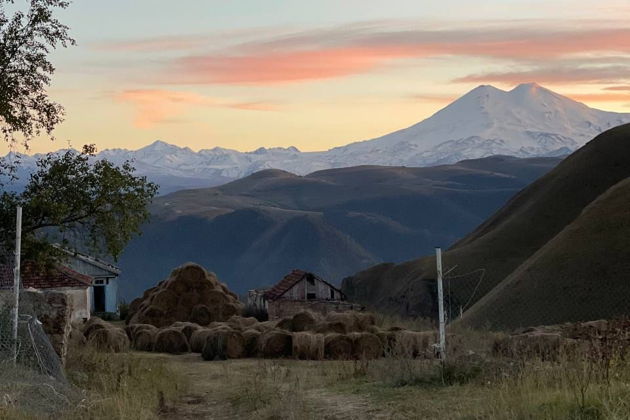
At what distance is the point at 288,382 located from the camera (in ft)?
69.6

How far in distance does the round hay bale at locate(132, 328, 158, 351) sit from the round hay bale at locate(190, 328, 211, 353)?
Result: 6.06 feet

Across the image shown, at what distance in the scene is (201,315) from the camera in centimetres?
4938

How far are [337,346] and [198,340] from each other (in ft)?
20.8

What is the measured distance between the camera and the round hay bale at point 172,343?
34844 millimetres

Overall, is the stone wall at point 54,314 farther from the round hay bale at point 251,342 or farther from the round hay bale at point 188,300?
the round hay bale at point 188,300

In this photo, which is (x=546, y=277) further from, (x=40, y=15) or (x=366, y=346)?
(x=40, y=15)

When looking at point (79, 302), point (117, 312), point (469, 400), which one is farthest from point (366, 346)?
point (117, 312)

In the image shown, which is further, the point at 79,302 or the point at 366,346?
the point at 79,302

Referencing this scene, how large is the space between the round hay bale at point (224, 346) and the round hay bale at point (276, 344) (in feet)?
2.38

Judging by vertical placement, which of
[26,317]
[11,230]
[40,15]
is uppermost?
[40,15]

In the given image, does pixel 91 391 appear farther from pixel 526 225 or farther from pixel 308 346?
pixel 526 225

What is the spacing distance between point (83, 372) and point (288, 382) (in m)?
4.32

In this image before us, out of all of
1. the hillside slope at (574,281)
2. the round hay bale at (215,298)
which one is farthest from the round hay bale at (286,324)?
the hillside slope at (574,281)

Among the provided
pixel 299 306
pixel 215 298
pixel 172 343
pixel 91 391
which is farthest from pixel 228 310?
pixel 91 391
